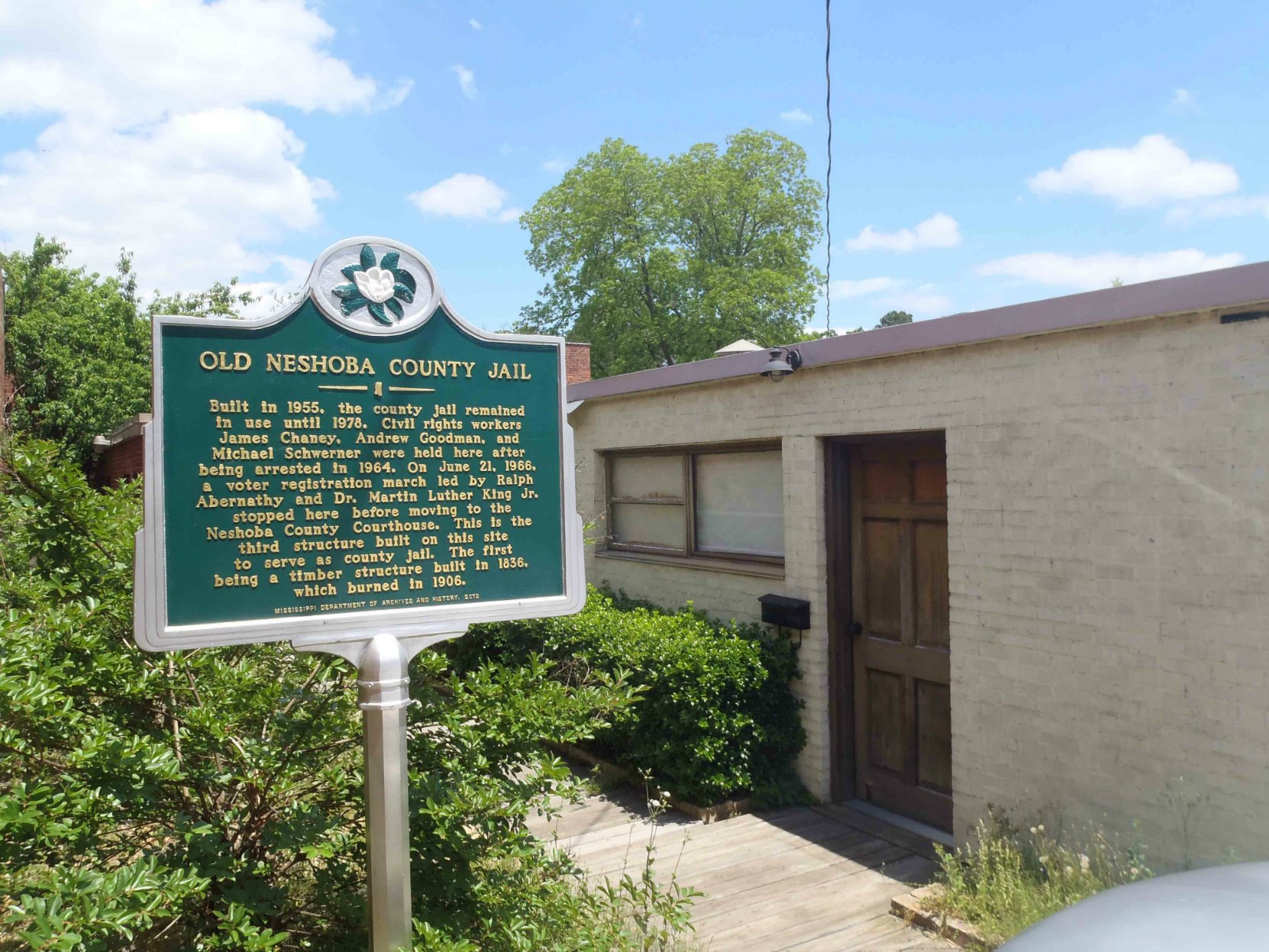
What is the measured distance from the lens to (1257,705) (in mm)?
4684

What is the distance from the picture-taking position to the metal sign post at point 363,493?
3182 millimetres

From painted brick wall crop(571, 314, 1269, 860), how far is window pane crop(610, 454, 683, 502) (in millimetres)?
2553

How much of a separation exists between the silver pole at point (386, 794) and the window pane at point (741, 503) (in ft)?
16.5

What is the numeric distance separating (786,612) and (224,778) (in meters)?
4.66

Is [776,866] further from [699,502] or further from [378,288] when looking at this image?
[378,288]

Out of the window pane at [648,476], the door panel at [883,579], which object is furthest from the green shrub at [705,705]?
the window pane at [648,476]

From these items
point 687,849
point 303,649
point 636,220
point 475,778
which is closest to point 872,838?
point 687,849

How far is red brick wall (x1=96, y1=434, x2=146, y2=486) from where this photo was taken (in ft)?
58.1

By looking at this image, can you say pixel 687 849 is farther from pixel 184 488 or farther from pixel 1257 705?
pixel 184 488

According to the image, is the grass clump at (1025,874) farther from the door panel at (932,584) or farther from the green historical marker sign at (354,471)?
the green historical marker sign at (354,471)

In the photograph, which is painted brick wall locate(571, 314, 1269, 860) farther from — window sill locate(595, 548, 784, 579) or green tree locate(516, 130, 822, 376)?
green tree locate(516, 130, 822, 376)

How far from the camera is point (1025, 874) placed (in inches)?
210

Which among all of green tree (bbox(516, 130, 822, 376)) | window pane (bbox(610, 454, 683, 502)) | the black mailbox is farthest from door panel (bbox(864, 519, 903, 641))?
green tree (bbox(516, 130, 822, 376))

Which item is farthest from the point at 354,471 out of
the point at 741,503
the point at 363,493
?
the point at 741,503
